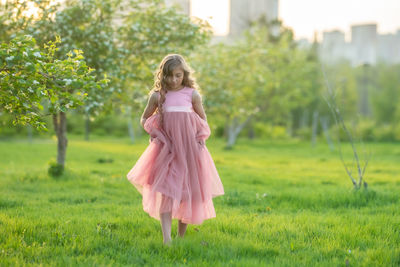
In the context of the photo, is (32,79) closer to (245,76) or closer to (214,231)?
(214,231)

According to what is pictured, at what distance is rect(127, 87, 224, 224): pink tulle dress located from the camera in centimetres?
529

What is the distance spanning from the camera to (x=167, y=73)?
17.6 ft

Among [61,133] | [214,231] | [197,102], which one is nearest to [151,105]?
[197,102]

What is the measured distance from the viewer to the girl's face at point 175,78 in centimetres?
534

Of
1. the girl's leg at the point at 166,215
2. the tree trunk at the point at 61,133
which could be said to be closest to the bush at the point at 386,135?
the tree trunk at the point at 61,133

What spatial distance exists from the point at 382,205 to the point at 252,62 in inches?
633

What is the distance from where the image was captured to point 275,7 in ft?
134

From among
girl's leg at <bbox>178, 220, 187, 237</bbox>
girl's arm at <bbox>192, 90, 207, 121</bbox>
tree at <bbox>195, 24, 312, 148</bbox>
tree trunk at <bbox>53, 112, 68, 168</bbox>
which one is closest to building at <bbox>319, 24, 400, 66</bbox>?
tree at <bbox>195, 24, 312, 148</bbox>

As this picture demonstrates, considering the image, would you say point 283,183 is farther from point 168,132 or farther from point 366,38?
point 366,38

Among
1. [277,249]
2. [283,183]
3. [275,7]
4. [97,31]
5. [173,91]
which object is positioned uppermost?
[275,7]

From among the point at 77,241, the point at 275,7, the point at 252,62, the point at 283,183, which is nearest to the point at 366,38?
the point at 275,7

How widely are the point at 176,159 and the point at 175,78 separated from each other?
107 cm

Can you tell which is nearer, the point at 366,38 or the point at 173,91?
the point at 173,91

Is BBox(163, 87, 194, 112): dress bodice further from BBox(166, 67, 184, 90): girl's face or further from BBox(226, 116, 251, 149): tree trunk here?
BBox(226, 116, 251, 149): tree trunk
